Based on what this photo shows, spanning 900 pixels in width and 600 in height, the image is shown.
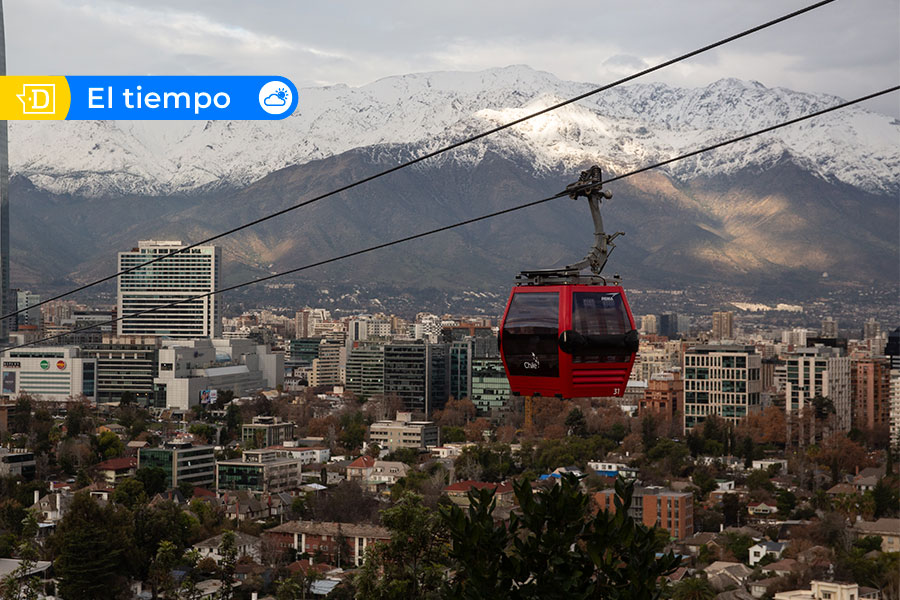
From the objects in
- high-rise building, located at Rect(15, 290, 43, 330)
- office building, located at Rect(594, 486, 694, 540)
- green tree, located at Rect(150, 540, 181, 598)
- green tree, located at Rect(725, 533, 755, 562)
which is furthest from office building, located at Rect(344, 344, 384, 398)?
high-rise building, located at Rect(15, 290, 43, 330)

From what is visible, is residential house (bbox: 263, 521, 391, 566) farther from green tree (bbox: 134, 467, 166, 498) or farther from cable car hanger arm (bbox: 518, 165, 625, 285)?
cable car hanger arm (bbox: 518, 165, 625, 285)

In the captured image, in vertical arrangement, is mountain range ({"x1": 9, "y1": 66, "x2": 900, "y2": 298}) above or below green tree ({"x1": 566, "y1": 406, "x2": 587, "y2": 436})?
above

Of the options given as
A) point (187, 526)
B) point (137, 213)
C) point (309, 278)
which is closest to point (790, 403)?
point (187, 526)

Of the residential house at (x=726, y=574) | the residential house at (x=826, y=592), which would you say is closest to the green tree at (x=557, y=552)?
the residential house at (x=826, y=592)

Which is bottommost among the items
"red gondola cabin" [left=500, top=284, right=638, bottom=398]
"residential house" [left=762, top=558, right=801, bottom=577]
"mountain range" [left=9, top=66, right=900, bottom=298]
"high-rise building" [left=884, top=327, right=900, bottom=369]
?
"residential house" [left=762, top=558, right=801, bottom=577]

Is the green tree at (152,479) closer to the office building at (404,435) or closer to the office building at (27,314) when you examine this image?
the office building at (404,435)

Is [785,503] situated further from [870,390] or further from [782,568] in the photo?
[870,390]

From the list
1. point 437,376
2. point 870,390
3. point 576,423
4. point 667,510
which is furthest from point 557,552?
point 437,376
